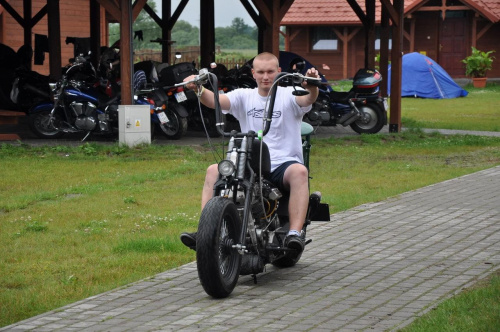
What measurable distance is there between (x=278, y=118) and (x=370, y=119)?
1297cm

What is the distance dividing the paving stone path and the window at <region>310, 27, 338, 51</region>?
40.3 m

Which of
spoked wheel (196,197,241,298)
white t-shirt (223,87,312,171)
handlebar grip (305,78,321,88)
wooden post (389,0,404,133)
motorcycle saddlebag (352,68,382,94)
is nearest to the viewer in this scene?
spoked wheel (196,197,241,298)

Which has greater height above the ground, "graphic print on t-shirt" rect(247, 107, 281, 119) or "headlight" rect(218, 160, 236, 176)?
"graphic print on t-shirt" rect(247, 107, 281, 119)

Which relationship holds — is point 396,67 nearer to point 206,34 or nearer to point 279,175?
point 206,34

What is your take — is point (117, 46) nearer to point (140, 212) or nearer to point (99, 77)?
point (99, 77)

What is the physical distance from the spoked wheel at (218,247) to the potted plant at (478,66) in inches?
1428

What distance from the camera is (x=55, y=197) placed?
37.8 ft

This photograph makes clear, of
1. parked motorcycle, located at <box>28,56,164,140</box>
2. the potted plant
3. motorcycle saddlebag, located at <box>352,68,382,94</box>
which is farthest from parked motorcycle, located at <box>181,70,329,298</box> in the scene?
the potted plant

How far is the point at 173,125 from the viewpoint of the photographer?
→ 59.7 feet

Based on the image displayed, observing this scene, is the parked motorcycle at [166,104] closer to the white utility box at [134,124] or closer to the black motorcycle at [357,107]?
the white utility box at [134,124]

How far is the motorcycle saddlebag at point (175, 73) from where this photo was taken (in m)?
18.1

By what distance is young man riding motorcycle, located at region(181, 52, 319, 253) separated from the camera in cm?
→ 714

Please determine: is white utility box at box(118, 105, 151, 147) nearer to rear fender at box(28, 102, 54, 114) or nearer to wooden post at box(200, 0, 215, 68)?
rear fender at box(28, 102, 54, 114)

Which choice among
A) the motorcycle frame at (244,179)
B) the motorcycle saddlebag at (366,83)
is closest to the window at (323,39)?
the motorcycle saddlebag at (366,83)
